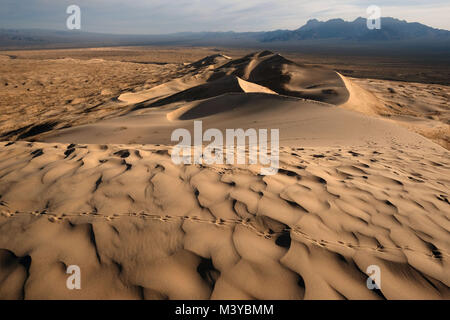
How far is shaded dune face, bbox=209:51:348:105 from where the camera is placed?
8.89 m

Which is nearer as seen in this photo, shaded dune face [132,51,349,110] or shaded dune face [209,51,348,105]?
shaded dune face [209,51,348,105]

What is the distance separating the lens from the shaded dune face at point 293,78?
889cm

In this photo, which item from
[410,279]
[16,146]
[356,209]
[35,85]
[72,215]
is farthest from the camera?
[35,85]

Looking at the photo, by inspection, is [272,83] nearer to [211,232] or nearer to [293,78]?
[293,78]

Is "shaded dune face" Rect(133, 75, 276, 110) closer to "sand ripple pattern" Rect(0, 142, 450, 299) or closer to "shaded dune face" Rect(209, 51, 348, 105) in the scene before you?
"shaded dune face" Rect(209, 51, 348, 105)

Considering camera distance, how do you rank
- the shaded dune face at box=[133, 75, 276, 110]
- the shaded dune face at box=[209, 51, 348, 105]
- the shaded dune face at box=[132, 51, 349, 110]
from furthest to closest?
1. the shaded dune face at box=[133, 75, 276, 110]
2. the shaded dune face at box=[132, 51, 349, 110]
3. the shaded dune face at box=[209, 51, 348, 105]

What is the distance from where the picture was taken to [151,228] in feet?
5.61

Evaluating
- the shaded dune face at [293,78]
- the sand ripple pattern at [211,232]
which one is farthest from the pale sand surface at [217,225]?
the shaded dune face at [293,78]

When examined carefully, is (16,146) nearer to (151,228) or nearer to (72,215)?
(72,215)

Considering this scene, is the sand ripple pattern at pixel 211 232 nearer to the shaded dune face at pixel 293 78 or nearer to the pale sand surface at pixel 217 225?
the pale sand surface at pixel 217 225

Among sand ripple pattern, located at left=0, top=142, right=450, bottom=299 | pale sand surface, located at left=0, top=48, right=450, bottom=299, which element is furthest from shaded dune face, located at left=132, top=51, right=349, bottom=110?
sand ripple pattern, located at left=0, top=142, right=450, bottom=299
